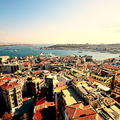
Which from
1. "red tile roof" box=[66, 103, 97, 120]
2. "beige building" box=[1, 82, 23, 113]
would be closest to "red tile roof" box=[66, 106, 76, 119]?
"red tile roof" box=[66, 103, 97, 120]

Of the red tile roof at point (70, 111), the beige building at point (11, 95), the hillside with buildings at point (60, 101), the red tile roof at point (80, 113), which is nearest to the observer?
the red tile roof at point (80, 113)

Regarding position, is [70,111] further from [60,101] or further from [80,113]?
[60,101]

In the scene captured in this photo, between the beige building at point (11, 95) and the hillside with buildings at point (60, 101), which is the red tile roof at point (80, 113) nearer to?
the hillside with buildings at point (60, 101)

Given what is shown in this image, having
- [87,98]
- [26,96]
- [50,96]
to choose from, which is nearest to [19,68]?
[26,96]

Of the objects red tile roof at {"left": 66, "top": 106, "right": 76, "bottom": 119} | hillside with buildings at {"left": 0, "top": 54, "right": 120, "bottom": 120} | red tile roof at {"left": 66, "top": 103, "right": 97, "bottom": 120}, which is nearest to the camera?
red tile roof at {"left": 66, "top": 103, "right": 97, "bottom": 120}

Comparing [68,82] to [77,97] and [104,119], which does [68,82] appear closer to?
[77,97]

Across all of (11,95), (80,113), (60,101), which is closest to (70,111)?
(80,113)

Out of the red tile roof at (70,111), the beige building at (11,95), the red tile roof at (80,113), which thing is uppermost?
the red tile roof at (80,113)

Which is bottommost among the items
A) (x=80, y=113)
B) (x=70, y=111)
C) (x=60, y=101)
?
(x=60, y=101)

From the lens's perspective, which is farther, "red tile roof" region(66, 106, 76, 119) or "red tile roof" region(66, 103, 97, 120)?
"red tile roof" region(66, 106, 76, 119)

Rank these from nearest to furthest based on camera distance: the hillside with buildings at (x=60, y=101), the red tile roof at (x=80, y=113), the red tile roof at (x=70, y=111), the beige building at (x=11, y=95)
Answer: the red tile roof at (x=80, y=113), the red tile roof at (x=70, y=111), the hillside with buildings at (x=60, y=101), the beige building at (x=11, y=95)

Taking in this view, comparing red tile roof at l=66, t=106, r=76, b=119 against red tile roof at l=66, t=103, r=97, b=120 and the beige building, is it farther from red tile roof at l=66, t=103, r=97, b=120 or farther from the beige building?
the beige building

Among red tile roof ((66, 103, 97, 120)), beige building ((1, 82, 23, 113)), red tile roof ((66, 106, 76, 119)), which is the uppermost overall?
red tile roof ((66, 103, 97, 120))

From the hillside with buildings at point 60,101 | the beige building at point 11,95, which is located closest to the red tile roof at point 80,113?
the hillside with buildings at point 60,101
